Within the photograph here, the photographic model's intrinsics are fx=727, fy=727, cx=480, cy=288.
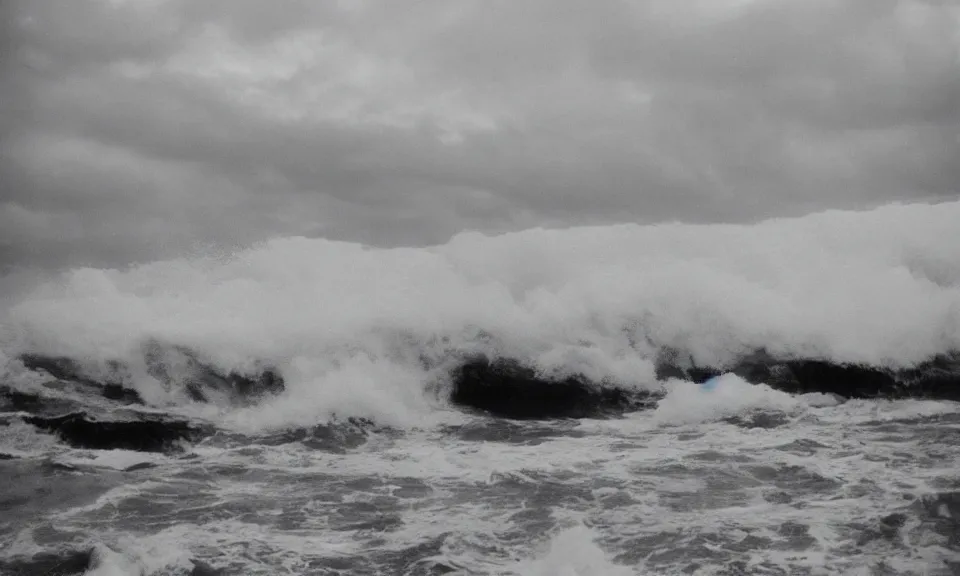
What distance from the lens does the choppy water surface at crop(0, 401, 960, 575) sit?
21.1 ft

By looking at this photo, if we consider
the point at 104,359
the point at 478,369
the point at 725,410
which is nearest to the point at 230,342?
the point at 104,359

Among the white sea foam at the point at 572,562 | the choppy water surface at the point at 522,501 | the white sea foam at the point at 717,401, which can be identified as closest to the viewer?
the white sea foam at the point at 572,562

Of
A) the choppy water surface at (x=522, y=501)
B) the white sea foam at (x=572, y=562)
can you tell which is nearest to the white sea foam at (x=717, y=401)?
the choppy water surface at (x=522, y=501)

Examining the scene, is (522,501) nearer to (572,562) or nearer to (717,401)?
(572,562)

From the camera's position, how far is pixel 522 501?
27.0 feet

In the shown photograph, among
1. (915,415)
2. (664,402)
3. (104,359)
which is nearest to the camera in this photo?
(915,415)

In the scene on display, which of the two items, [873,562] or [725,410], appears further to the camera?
[725,410]

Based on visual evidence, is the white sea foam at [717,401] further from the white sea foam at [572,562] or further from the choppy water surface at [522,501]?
the white sea foam at [572,562]

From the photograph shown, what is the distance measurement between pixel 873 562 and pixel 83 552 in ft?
22.8

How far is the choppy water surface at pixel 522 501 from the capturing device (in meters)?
6.44

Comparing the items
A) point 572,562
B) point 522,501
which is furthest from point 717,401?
point 572,562

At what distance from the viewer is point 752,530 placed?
23.0 ft

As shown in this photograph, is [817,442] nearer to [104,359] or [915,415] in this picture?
[915,415]

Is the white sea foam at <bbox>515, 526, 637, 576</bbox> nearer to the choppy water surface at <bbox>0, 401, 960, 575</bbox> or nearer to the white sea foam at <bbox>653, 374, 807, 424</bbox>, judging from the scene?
the choppy water surface at <bbox>0, 401, 960, 575</bbox>
